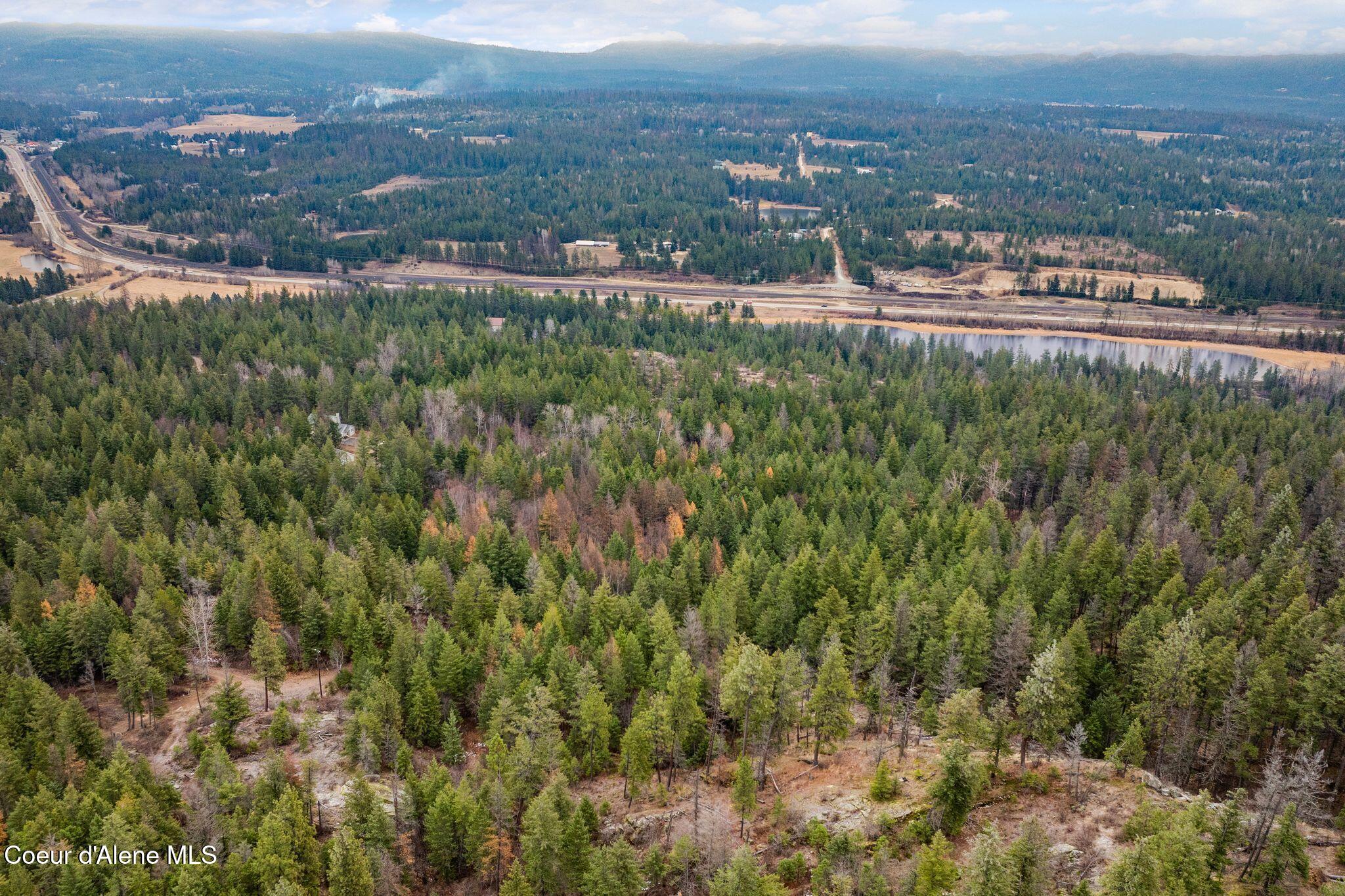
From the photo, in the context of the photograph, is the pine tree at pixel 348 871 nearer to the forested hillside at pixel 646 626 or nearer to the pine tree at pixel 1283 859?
the forested hillside at pixel 646 626

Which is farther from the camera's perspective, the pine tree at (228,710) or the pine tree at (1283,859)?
the pine tree at (228,710)

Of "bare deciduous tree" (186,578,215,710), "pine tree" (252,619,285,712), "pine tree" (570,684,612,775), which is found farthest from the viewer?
"bare deciduous tree" (186,578,215,710)

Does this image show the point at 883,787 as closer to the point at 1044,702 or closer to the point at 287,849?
the point at 1044,702

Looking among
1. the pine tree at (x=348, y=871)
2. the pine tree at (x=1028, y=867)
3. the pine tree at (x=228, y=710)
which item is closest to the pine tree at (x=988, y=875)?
the pine tree at (x=1028, y=867)

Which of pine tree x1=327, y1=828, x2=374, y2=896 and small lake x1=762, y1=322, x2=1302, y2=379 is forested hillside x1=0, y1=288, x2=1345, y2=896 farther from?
small lake x1=762, y1=322, x2=1302, y2=379

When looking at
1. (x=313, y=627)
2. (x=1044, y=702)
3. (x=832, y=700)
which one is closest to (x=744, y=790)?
(x=832, y=700)

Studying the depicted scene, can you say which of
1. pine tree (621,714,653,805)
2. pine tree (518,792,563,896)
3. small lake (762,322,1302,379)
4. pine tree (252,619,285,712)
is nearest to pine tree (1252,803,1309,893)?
pine tree (621,714,653,805)
